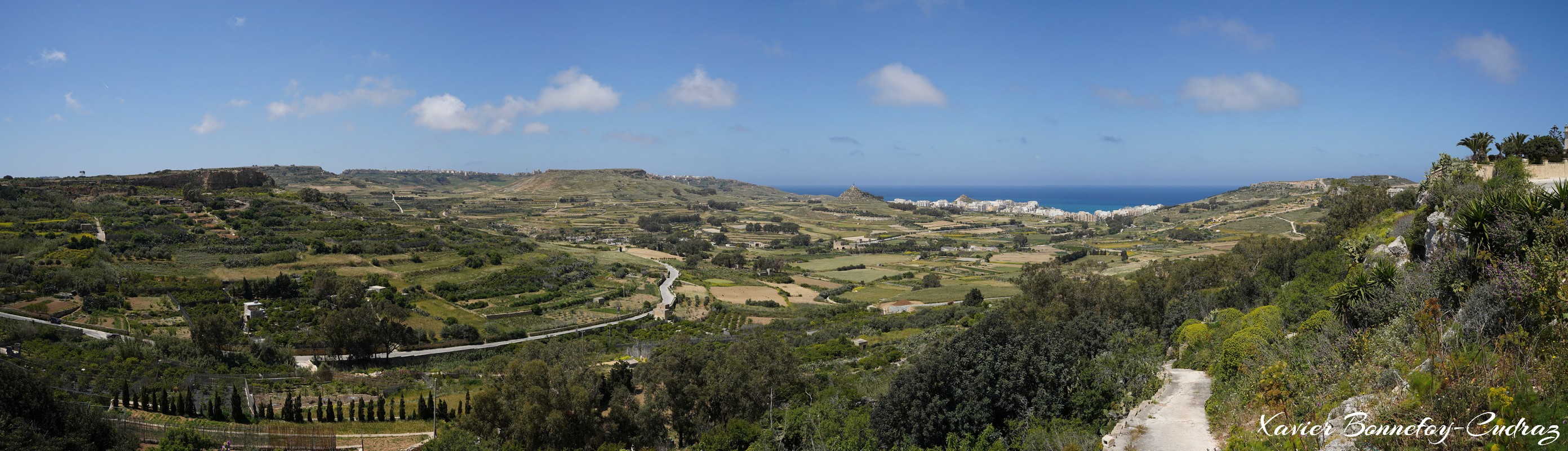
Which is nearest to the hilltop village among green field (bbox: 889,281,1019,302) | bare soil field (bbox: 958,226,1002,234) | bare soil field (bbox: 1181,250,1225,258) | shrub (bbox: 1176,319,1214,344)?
shrub (bbox: 1176,319,1214,344)

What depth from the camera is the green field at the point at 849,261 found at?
91.2 meters

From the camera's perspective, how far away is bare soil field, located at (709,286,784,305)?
63.7m

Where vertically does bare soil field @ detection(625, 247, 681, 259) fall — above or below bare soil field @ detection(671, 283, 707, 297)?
above

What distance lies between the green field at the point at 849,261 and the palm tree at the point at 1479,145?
219 feet

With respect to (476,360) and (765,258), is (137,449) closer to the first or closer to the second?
(476,360)

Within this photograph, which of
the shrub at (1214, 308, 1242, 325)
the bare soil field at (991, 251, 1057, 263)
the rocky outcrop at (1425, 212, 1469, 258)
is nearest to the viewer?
the rocky outcrop at (1425, 212, 1469, 258)

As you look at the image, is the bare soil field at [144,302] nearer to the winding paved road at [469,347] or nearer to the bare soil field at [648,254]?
the winding paved road at [469,347]

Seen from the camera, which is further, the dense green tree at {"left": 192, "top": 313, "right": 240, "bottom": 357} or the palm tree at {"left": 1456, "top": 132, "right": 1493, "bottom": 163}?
the dense green tree at {"left": 192, "top": 313, "right": 240, "bottom": 357}

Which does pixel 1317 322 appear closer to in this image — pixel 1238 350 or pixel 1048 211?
pixel 1238 350

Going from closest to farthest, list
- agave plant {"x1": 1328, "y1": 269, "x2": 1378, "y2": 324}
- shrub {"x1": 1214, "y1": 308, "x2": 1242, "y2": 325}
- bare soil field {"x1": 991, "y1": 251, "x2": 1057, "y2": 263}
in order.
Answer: agave plant {"x1": 1328, "y1": 269, "x2": 1378, "y2": 324} < shrub {"x1": 1214, "y1": 308, "x2": 1242, "y2": 325} < bare soil field {"x1": 991, "y1": 251, "x2": 1057, "y2": 263}

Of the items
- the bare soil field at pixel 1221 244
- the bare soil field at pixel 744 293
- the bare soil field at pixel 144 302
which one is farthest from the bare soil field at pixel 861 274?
the bare soil field at pixel 144 302

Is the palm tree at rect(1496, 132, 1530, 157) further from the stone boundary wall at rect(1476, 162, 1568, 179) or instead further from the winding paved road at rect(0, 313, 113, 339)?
the winding paved road at rect(0, 313, 113, 339)

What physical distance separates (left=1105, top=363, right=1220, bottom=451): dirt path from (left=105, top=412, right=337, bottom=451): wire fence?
79.3 feet

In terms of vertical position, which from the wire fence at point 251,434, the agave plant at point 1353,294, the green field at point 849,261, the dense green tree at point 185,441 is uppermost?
the agave plant at point 1353,294
